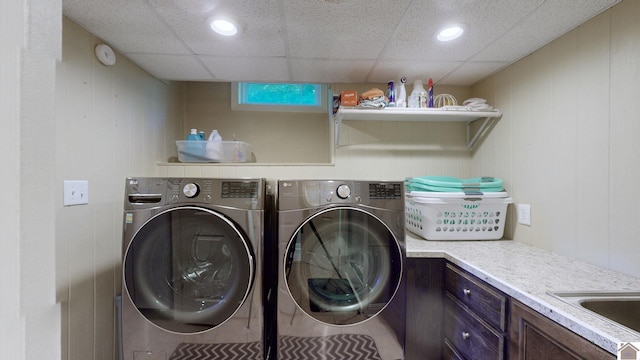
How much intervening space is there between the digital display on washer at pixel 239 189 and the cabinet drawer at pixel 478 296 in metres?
1.15

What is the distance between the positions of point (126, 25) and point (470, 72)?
2218 mm

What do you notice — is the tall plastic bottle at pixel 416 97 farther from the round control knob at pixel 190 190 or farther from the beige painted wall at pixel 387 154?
the round control knob at pixel 190 190

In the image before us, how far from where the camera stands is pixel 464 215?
Result: 171cm

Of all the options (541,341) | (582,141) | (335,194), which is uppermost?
(582,141)

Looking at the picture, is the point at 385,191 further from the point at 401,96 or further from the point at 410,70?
the point at 410,70

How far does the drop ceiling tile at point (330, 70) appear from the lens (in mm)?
1800

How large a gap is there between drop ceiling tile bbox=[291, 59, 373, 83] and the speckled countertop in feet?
4.18

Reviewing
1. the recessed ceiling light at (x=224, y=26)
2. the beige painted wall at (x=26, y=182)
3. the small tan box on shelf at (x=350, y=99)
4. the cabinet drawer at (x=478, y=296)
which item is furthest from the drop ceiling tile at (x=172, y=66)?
the cabinet drawer at (x=478, y=296)

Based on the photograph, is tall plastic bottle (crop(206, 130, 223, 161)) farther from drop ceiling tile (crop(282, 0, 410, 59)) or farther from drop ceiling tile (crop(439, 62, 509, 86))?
drop ceiling tile (crop(439, 62, 509, 86))

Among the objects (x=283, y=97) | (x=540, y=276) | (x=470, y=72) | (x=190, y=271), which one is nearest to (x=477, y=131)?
(x=470, y=72)

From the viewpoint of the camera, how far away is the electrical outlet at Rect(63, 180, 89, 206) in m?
1.28

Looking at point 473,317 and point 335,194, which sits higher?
point 335,194

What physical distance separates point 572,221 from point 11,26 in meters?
1.94

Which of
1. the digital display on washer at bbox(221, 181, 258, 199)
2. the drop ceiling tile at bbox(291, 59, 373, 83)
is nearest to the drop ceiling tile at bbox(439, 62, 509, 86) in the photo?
the drop ceiling tile at bbox(291, 59, 373, 83)
